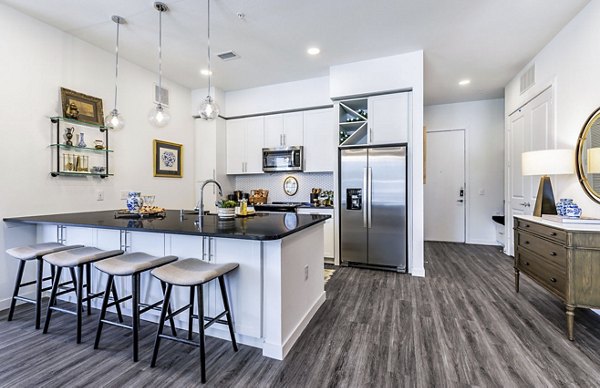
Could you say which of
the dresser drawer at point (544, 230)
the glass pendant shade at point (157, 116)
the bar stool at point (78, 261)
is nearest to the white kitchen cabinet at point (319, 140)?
the glass pendant shade at point (157, 116)

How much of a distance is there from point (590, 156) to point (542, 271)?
1.21 meters

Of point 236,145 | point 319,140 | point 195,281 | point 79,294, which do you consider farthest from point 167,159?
point 195,281

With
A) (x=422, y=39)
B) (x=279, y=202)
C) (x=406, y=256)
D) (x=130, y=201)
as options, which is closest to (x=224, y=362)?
(x=130, y=201)

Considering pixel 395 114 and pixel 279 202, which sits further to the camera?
pixel 279 202

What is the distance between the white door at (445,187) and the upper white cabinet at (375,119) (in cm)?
259

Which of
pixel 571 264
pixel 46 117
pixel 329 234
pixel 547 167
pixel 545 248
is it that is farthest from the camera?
pixel 329 234

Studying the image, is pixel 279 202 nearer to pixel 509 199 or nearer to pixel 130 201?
pixel 130 201

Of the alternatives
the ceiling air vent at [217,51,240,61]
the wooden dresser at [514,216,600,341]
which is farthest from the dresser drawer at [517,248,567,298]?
the ceiling air vent at [217,51,240,61]

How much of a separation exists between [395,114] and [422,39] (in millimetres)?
955

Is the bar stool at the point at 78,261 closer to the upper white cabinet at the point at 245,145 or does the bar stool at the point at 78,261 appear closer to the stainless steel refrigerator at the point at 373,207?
the stainless steel refrigerator at the point at 373,207

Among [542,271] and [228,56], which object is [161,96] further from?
[542,271]

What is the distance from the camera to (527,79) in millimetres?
4098

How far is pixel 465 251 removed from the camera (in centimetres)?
520

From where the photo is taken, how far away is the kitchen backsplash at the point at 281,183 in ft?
16.6
